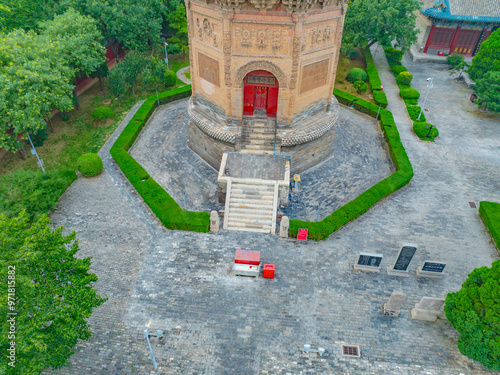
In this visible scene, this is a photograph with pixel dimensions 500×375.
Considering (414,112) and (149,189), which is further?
(414,112)

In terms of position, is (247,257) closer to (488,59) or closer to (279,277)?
(279,277)

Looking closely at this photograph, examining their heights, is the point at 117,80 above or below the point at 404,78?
above

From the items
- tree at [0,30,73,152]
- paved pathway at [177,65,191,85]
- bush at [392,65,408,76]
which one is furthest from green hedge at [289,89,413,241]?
paved pathway at [177,65,191,85]

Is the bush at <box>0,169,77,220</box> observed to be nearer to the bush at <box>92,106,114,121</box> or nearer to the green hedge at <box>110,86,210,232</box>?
the green hedge at <box>110,86,210,232</box>

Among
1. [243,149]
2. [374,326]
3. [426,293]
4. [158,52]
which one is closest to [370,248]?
[426,293]

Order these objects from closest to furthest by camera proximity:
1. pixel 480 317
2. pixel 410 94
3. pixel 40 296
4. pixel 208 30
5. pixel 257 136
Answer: pixel 40 296, pixel 480 317, pixel 208 30, pixel 257 136, pixel 410 94

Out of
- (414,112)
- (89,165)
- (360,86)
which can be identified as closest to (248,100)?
(89,165)

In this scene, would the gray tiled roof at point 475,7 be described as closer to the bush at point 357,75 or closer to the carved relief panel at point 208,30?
the bush at point 357,75
